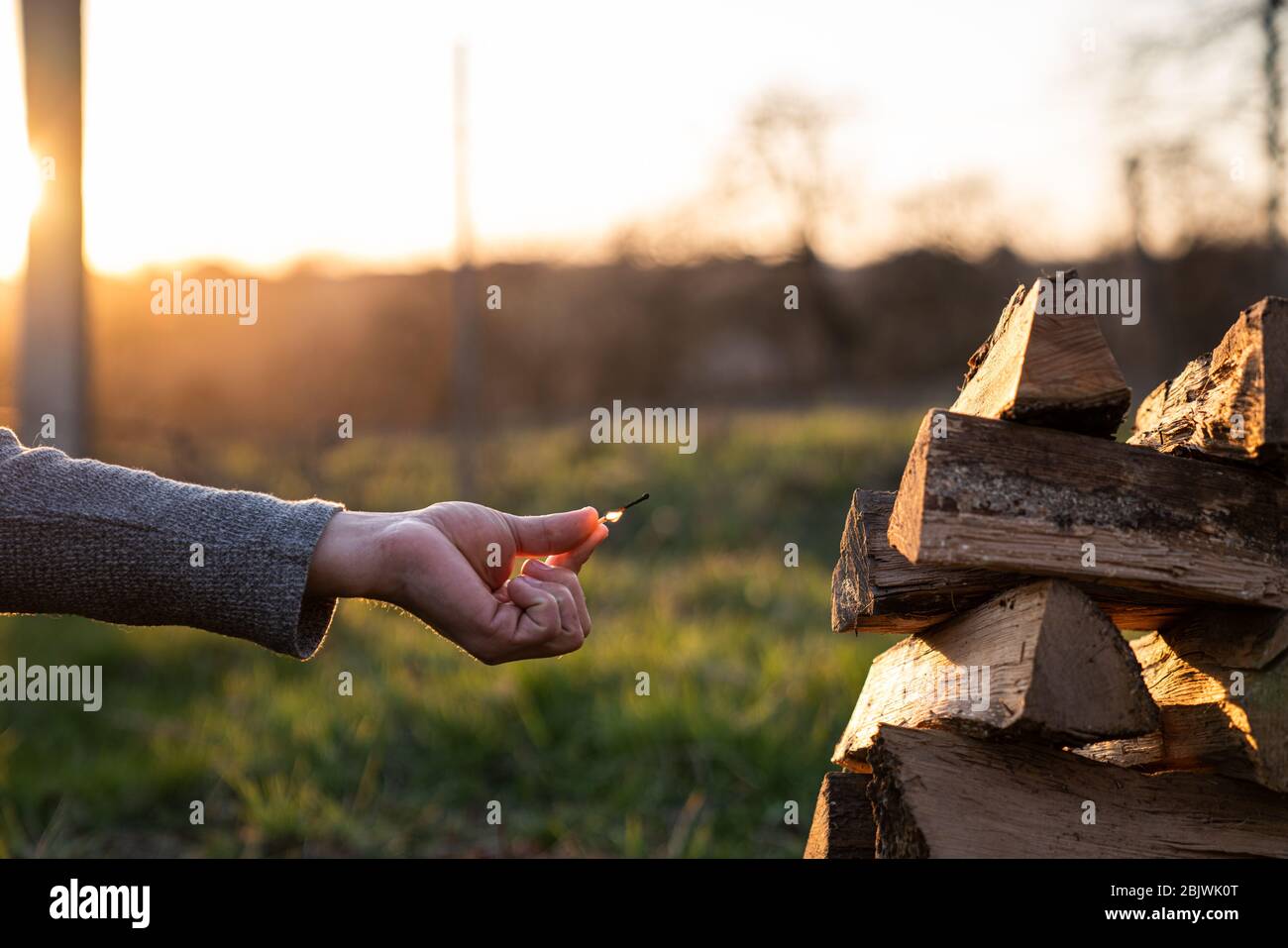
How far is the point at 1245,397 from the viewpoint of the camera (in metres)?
1.70

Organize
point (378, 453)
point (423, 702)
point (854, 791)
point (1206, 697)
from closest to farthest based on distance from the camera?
point (1206, 697) → point (854, 791) → point (423, 702) → point (378, 453)

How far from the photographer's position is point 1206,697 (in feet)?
6.15

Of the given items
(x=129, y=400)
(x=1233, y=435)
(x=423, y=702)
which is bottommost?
(x=423, y=702)

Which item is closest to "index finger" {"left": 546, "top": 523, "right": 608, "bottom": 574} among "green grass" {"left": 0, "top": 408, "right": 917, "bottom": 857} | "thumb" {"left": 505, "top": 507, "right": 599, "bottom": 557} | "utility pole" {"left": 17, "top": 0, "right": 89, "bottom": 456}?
"thumb" {"left": 505, "top": 507, "right": 599, "bottom": 557}

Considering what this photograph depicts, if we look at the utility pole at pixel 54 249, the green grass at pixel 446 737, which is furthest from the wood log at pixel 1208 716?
the utility pole at pixel 54 249

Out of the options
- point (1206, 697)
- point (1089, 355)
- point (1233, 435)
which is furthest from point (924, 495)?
point (1206, 697)

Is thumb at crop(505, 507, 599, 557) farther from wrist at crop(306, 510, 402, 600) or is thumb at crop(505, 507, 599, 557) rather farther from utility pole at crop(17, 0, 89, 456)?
utility pole at crop(17, 0, 89, 456)

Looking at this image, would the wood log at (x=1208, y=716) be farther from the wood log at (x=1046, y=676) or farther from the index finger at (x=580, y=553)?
the index finger at (x=580, y=553)

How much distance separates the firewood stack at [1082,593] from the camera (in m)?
1.66

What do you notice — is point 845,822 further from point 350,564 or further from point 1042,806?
point 350,564

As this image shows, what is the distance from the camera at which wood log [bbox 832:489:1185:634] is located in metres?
1.86

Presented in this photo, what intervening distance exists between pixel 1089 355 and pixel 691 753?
2.93 meters

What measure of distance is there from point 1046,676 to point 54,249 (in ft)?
23.4
